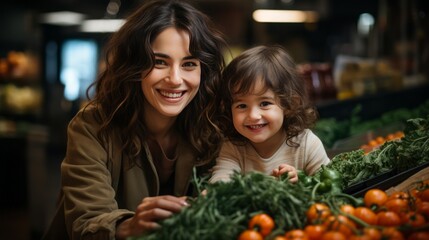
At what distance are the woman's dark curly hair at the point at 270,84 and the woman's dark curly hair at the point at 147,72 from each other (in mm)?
72

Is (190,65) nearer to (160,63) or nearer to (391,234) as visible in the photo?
(160,63)

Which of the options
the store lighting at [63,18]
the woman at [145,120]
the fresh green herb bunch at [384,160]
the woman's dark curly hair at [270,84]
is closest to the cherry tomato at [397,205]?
the fresh green herb bunch at [384,160]

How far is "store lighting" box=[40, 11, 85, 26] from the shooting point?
950 cm

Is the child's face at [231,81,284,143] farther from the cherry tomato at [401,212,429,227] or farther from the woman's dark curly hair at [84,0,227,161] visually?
the cherry tomato at [401,212,429,227]

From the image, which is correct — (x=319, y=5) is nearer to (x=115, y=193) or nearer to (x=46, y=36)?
(x=46, y=36)

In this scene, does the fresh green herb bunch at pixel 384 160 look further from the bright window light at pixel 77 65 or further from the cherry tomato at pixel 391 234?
the bright window light at pixel 77 65

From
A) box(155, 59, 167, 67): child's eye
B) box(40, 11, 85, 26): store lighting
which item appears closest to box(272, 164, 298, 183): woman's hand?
box(155, 59, 167, 67): child's eye

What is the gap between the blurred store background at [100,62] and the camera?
5801mm

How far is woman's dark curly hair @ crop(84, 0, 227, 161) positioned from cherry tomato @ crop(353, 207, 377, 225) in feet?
3.37

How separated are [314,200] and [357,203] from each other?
0.17m

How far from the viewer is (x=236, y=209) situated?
179 centimetres

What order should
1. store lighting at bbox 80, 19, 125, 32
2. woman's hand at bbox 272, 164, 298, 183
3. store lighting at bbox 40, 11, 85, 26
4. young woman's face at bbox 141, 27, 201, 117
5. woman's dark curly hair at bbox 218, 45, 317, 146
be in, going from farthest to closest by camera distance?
store lighting at bbox 80, 19, 125, 32
store lighting at bbox 40, 11, 85, 26
woman's dark curly hair at bbox 218, 45, 317, 146
young woman's face at bbox 141, 27, 201, 117
woman's hand at bbox 272, 164, 298, 183

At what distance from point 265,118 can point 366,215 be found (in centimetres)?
84

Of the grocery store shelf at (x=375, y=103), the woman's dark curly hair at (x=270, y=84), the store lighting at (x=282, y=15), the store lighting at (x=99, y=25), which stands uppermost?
the store lighting at (x=282, y=15)
